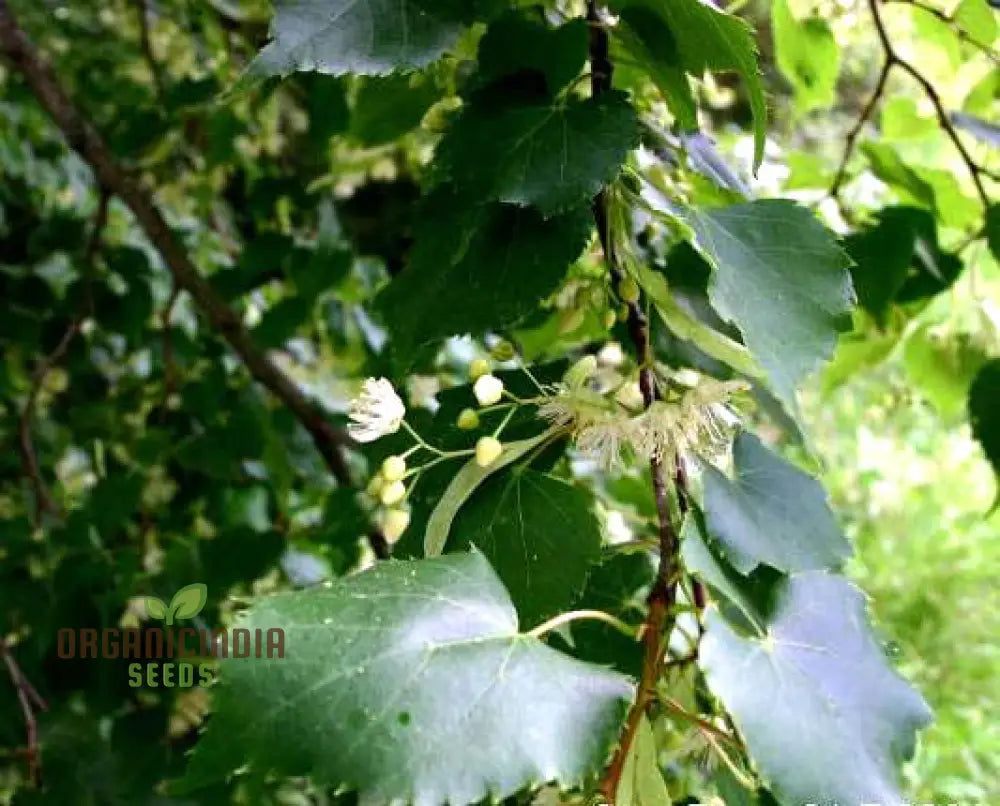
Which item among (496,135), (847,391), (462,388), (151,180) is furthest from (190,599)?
(847,391)

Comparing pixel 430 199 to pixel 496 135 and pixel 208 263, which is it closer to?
pixel 496 135

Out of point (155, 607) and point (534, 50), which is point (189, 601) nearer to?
point (155, 607)

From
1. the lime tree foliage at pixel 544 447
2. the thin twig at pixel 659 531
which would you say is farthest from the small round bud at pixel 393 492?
the thin twig at pixel 659 531

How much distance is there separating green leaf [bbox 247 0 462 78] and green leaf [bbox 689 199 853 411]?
13cm

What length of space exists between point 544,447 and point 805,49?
453 mm

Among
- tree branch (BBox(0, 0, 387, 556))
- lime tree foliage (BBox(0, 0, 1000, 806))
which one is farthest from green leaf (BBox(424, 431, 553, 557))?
tree branch (BBox(0, 0, 387, 556))

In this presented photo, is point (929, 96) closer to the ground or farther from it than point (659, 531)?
farther from it

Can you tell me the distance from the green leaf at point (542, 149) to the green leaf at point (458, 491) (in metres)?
0.10

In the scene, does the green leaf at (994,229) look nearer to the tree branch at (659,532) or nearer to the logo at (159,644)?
the tree branch at (659,532)

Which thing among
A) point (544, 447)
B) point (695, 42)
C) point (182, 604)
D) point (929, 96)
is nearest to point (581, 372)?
point (544, 447)

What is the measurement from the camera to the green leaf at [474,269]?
50 cm

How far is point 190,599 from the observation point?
2.99 feet

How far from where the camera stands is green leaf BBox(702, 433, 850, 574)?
0.45 m

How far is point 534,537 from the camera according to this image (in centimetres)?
47
